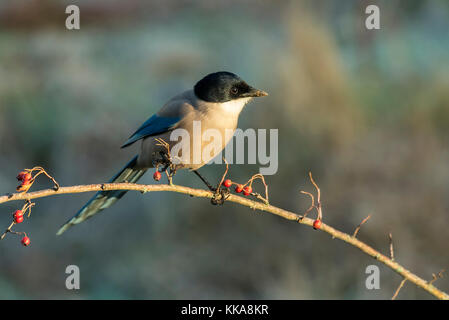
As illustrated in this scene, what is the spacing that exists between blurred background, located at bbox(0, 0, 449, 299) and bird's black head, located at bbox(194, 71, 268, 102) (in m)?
3.60

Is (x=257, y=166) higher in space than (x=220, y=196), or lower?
lower

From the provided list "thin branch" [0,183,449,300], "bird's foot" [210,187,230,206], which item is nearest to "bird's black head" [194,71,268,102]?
"bird's foot" [210,187,230,206]

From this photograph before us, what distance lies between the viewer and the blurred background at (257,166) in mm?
7227

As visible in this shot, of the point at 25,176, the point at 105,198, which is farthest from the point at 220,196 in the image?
the point at 25,176

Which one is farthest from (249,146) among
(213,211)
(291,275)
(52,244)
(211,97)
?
(211,97)

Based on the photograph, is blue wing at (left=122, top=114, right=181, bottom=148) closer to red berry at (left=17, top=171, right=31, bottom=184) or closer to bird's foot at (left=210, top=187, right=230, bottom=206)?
bird's foot at (left=210, top=187, right=230, bottom=206)

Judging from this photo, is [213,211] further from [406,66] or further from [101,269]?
[406,66]

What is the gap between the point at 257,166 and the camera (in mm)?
7469

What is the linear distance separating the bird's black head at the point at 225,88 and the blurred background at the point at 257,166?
3.60 metres

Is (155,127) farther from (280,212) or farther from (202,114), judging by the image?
(280,212)

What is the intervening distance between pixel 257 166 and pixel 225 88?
12.2 ft

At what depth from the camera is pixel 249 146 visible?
7.33m

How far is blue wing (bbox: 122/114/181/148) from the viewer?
12.6 feet

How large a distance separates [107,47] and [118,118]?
61.7 inches
